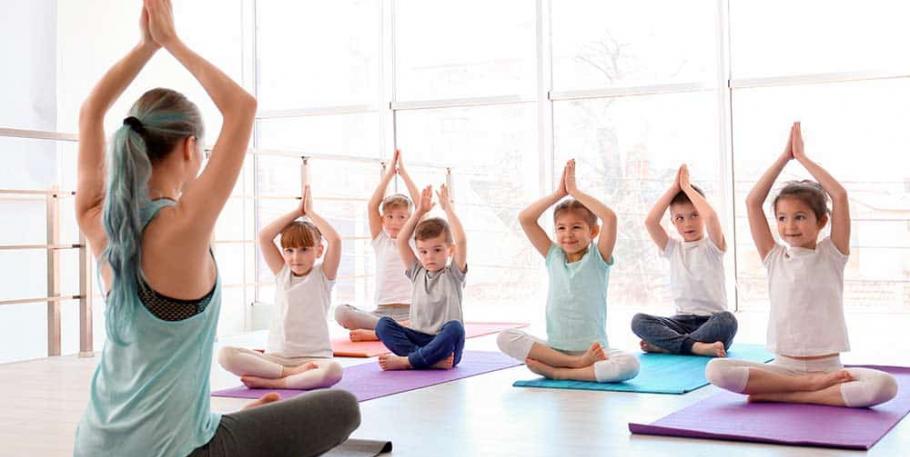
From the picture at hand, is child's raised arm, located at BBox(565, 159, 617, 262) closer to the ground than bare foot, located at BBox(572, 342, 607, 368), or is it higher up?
higher up

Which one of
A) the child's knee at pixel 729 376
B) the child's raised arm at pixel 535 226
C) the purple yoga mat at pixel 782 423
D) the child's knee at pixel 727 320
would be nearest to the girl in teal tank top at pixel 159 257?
the purple yoga mat at pixel 782 423

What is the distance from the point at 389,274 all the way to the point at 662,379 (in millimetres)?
1925

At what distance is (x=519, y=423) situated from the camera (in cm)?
272

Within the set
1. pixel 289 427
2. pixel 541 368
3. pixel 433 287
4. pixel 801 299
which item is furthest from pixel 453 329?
pixel 289 427

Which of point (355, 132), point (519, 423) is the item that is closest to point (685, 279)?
point (519, 423)

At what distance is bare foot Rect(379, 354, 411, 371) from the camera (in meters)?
3.88

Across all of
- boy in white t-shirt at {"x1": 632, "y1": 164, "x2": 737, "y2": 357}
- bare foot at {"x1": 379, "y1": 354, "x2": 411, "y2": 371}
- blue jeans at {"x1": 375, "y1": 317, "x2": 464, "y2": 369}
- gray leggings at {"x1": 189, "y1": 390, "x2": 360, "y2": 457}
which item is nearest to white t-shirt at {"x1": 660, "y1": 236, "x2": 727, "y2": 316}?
boy in white t-shirt at {"x1": 632, "y1": 164, "x2": 737, "y2": 357}

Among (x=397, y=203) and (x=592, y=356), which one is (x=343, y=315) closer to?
(x=397, y=203)

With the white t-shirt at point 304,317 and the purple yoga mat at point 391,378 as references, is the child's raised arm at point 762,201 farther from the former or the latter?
the white t-shirt at point 304,317

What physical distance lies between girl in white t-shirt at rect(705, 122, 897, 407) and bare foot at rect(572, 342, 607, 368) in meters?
0.57

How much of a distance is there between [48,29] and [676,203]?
13.4 ft

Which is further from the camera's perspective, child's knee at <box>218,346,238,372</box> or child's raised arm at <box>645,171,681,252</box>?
child's raised arm at <box>645,171,681,252</box>

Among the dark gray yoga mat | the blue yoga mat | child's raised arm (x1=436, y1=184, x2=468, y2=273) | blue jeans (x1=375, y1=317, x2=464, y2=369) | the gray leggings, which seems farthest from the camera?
child's raised arm (x1=436, y1=184, x2=468, y2=273)

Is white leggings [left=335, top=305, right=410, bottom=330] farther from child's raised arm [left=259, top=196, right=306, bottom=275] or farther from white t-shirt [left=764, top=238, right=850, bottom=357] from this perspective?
white t-shirt [left=764, top=238, right=850, bottom=357]
